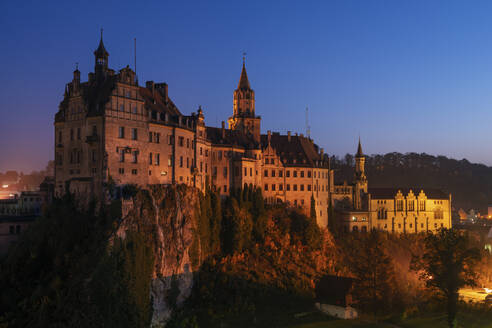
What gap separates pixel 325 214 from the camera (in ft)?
271

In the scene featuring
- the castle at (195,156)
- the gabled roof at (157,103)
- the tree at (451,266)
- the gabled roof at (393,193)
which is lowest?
the tree at (451,266)

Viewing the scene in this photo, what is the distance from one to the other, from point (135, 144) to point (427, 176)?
13439 cm

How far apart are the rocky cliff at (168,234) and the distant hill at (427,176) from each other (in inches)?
3668

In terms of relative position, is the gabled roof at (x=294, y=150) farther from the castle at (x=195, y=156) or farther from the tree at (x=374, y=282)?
the tree at (x=374, y=282)

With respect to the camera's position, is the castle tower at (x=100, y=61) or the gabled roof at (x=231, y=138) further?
the gabled roof at (x=231, y=138)

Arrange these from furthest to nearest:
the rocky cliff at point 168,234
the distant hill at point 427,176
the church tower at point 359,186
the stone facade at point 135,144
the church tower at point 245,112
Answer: the distant hill at point 427,176, the church tower at point 359,186, the church tower at point 245,112, the stone facade at point 135,144, the rocky cliff at point 168,234

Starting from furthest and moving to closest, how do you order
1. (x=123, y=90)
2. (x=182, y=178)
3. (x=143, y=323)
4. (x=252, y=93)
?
(x=252, y=93)
(x=182, y=178)
(x=123, y=90)
(x=143, y=323)

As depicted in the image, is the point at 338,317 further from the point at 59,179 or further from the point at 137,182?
the point at 59,179

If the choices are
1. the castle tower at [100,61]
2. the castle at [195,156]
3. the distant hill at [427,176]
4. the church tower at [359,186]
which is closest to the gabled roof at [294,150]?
the castle at [195,156]

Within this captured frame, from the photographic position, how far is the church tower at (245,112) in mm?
80250

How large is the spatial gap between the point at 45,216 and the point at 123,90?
16.2 m

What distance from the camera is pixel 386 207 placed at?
292 ft

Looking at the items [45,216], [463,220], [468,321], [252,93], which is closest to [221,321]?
[45,216]

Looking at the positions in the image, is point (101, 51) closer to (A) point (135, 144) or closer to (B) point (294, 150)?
(A) point (135, 144)
